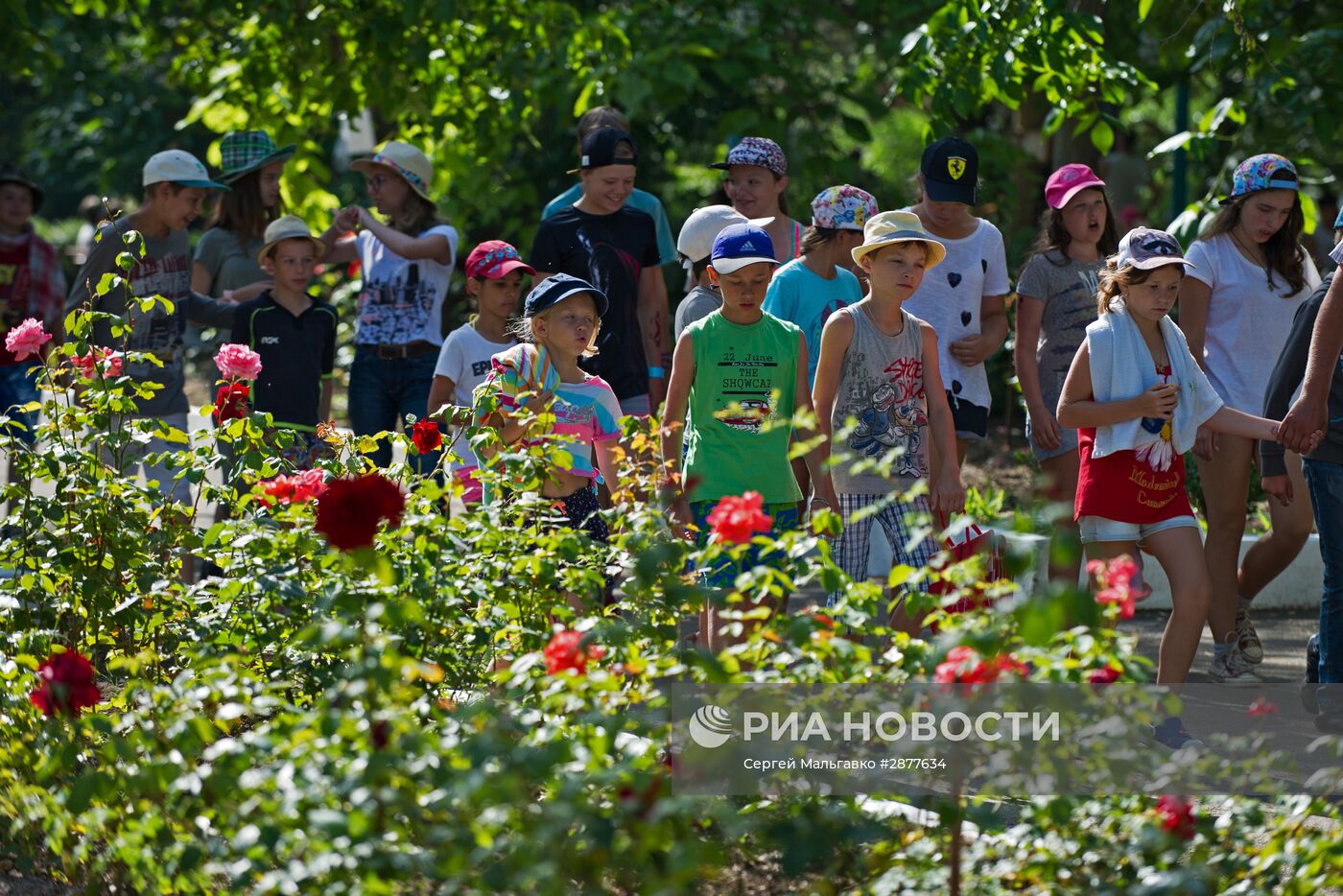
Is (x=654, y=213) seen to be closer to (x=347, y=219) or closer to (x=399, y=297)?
(x=399, y=297)

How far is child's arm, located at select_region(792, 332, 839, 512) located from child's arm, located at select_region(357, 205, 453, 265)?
7.99ft

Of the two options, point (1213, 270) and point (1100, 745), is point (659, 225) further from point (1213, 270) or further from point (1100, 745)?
point (1100, 745)

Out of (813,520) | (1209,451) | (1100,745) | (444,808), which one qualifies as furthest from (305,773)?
(1209,451)

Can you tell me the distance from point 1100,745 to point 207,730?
1768mm

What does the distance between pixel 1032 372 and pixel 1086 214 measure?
61cm

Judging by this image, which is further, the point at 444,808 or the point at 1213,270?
the point at 1213,270

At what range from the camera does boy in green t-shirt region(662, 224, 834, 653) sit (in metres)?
5.30

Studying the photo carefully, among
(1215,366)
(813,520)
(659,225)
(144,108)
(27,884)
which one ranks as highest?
(144,108)

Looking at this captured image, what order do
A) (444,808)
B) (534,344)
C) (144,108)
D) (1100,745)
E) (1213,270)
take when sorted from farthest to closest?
1. (144,108)
2. (1213,270)
3. (534,344)
4. (1100,745)
5. (444,808)

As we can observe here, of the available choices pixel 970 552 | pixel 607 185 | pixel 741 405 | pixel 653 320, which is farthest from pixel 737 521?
pixel 653 320

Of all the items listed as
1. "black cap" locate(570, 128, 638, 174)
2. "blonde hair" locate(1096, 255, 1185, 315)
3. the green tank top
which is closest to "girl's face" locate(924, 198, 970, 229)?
"blonde hair" locate(1096, 255, 1185, 315)

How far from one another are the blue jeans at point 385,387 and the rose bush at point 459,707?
8.24 feet

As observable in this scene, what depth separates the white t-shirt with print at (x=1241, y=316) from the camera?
19.7 feet

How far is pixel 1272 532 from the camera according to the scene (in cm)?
599
